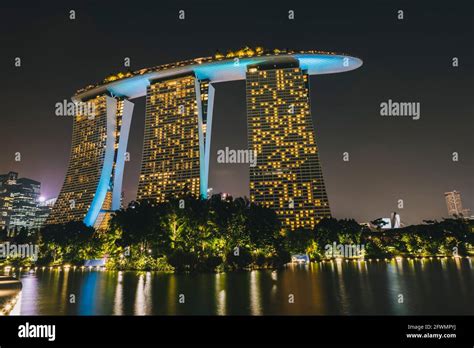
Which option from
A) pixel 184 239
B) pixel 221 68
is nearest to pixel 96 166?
pixel 221 68

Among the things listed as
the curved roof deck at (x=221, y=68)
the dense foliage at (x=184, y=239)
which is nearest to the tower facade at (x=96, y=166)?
the curved roof deck at (x=221, y=68)

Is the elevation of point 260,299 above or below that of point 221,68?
below

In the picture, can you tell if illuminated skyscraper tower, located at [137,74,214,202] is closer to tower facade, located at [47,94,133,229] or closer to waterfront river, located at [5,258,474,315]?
tower facade, located at [47,94,133,229]

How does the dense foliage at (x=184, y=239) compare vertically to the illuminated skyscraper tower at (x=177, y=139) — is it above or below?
below

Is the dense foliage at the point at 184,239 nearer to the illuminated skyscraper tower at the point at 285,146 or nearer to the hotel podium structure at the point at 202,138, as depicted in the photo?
the illuminated skyscraper tower at the point at 285,146

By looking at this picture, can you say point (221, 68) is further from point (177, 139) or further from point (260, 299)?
point (260, 299)

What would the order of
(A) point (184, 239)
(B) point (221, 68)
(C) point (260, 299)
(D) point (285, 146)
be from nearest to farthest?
(C) point (260, 299) → (A) point (184, 239) → (D) point (285, 146) → (B) point (221, 68)
